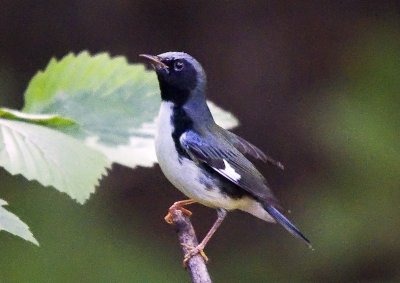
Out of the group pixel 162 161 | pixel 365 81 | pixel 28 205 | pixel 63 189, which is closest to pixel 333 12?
pixel 365 81

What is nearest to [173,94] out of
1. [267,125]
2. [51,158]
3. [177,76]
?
[177,76]

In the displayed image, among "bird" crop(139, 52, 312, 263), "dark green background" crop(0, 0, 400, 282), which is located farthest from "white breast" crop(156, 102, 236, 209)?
"dark green background" crop(0, 0, 400, 282)

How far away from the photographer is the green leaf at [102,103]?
1497mm

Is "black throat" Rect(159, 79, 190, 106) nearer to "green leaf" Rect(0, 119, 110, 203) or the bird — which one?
the bird

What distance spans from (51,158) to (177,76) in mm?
438

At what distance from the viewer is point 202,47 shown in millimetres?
4430

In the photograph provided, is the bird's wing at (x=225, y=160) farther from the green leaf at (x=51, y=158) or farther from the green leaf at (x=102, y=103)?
the green leaf at (x=51, y=158)

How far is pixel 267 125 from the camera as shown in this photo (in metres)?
4.39

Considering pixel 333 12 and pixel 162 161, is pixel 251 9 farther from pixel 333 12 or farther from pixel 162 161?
pixel 162 161

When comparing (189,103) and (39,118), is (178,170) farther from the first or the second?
(39,118)

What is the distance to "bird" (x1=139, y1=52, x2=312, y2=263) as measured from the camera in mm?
1568

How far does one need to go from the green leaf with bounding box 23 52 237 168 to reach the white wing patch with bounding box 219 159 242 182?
0.15 meters

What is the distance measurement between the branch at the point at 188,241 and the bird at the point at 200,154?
24mm

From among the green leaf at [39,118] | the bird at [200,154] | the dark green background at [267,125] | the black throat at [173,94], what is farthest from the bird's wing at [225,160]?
the dark green background at [267,125]
